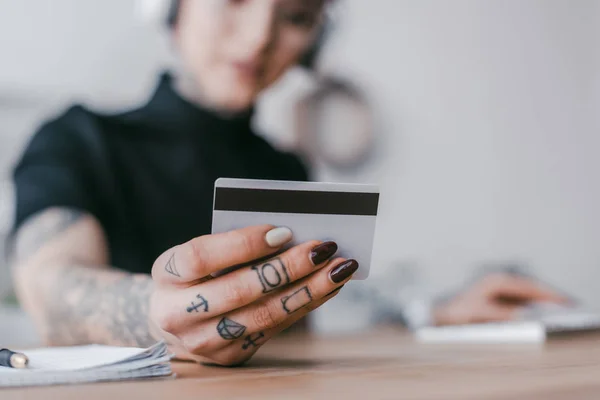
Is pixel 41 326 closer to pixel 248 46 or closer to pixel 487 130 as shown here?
pixel 248 46

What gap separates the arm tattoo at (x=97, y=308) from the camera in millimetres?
1055

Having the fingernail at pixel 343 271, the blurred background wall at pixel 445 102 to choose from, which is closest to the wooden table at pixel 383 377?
the fingernail at pixel 343 271

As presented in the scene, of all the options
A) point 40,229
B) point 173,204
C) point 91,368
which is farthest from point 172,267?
point 173,204

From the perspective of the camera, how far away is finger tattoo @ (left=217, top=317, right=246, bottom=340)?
3.02 feet

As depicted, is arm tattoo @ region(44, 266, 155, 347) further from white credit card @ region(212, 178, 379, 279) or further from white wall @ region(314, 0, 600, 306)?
white wall @ region(314, 0, 600, 306)

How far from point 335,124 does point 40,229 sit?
96 centimetres

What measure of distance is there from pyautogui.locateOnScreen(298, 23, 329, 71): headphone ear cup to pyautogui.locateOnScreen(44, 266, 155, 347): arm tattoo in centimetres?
96

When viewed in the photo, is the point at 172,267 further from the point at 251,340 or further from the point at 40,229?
the point at 40,229

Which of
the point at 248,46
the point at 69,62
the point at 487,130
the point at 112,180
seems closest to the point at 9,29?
the point at 69,62

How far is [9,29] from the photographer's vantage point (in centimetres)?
173

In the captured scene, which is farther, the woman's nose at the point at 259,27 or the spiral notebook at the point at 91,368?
the woman's nose at the point at 259,27

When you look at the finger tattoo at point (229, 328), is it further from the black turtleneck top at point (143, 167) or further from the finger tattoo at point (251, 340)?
the black turtleneck top at point (143, 167)

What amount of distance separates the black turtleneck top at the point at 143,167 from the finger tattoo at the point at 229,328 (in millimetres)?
760

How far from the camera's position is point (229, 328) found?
0.92 meters
